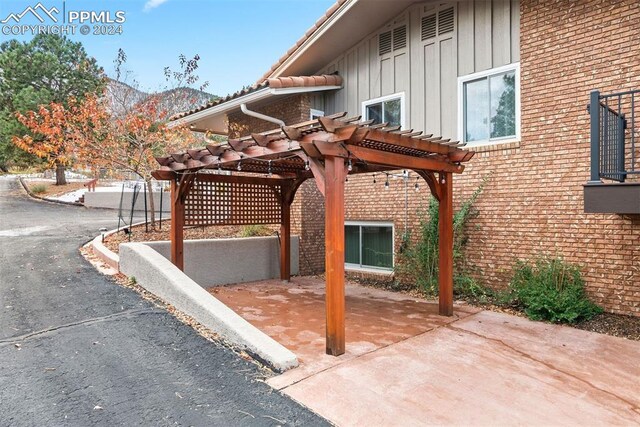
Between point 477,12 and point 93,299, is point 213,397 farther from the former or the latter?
point 477,12

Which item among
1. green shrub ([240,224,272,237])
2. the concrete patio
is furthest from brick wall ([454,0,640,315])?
green shrub ([240,224,272,237])

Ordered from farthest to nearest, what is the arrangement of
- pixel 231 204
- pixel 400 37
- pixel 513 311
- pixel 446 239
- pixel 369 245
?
pixel 369 245 → pixel 400 37 → pixel 231 204 → pixel 513 311 → pixel 446 239

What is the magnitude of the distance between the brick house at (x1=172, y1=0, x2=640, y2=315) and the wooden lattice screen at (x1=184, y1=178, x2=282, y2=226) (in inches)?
45.7

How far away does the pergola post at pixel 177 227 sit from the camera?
710 centimetres

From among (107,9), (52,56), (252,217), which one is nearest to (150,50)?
(52,56)

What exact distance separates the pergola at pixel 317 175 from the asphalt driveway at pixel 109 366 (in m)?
1.27

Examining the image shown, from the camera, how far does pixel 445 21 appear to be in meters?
7.64

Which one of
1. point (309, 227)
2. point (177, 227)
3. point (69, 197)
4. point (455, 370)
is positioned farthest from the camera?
point (69, 197)

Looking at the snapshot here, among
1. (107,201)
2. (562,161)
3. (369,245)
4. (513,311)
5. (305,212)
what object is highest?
(562,161)

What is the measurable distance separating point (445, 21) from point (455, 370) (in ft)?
20.3

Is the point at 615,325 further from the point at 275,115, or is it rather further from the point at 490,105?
the point at 275,115

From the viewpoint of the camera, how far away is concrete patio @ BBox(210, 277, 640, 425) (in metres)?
3.31

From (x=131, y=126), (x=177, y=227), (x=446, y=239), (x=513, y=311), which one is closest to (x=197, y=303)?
(x=177, y=227)

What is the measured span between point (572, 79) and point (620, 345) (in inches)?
147
